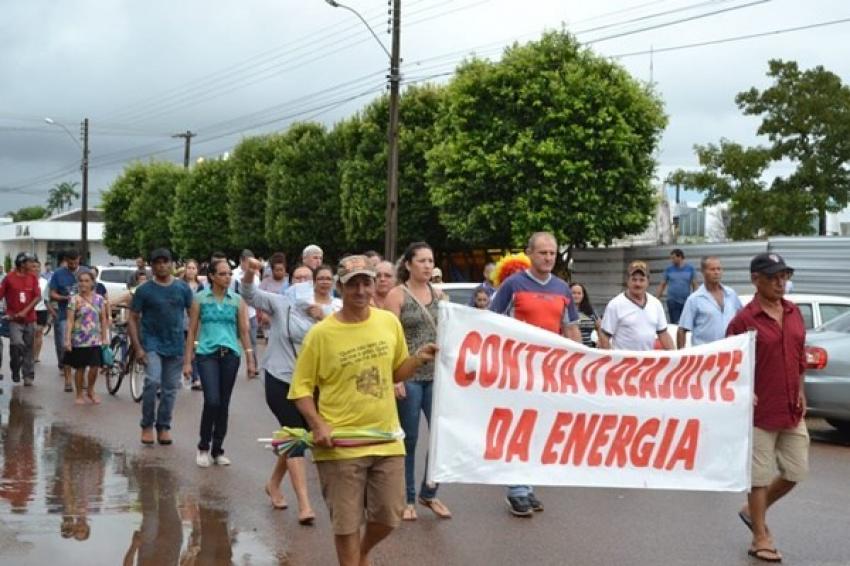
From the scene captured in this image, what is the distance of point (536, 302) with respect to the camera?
28.1ft

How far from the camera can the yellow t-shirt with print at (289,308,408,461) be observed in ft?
20.0

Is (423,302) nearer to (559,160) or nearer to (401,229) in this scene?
(559,160)

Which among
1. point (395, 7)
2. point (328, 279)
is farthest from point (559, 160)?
point (328, 279)

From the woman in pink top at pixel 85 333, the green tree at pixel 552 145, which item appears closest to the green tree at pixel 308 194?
the green tree at pixel 552 145

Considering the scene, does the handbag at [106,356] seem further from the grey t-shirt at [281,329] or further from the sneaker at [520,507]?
the sneaker at [520,507]

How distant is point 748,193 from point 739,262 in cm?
901

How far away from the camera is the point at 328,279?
902 centimetres

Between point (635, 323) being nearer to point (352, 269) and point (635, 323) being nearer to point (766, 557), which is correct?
point (766, 557)

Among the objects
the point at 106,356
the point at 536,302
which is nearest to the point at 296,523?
the point at 536,302

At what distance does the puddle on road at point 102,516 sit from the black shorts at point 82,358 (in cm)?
377

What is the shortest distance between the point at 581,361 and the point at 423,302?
1428 mm

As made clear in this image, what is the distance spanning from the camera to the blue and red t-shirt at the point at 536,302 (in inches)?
336

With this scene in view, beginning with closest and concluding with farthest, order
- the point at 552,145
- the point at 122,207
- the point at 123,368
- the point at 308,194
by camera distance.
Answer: the point at 123,368 → the point at 552,145 → the point at 308,194 → the point at 122,207

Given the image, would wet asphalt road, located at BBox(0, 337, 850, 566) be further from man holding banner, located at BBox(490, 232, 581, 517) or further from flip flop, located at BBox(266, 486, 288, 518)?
man holding banner, located at BBox(490, 232, 581, 517)
